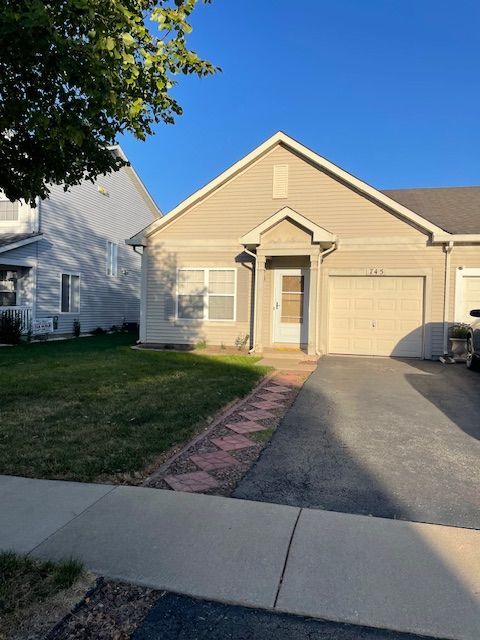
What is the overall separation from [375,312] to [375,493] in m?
9.99

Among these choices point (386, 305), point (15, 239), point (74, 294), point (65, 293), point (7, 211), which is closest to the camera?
point (386, 305)

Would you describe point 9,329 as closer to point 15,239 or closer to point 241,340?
point 15,239

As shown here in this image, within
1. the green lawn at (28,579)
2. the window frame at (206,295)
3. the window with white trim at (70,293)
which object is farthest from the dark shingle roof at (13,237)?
the green lawn at (28,579)

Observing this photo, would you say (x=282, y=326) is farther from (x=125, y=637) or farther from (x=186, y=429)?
(x=125, y=637)

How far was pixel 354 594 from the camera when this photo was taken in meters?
2.77

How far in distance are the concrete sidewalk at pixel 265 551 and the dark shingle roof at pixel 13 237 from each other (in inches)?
551

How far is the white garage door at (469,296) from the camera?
12.9 meters

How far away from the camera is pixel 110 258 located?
22688 millimetres

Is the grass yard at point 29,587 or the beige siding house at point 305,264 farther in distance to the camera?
the beige siding house at point 305,264

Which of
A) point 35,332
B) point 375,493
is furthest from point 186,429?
point 35,332

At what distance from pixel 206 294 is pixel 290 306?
265 centimetres

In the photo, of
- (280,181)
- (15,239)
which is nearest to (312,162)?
(280,181)

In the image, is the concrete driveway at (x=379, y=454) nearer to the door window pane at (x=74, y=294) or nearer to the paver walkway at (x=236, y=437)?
the paver walkway at (x=236, y=437)

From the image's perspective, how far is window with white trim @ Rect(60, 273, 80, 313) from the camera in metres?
19.6
